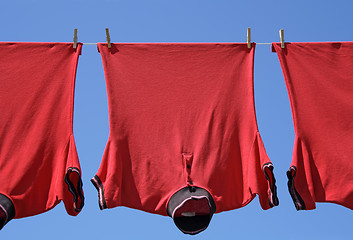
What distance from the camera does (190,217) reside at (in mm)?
3615

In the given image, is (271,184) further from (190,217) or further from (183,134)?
(183,134)

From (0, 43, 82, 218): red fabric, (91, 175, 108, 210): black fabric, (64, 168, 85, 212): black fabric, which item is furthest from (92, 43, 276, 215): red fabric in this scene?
(0, 43, 82, 218): red fabric

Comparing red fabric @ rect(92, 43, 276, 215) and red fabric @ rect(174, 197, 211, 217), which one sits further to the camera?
red fabric @ rect(92, 43, 276, 215)

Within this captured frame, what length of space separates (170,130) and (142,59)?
2.06 feet

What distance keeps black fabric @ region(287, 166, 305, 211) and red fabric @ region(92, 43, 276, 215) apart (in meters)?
0.17

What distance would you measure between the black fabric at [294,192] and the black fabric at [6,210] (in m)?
1.94

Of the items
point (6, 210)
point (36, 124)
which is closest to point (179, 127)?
point (36, 124)

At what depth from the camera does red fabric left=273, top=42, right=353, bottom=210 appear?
3689mm

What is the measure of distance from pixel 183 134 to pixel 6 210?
1365 millimetres

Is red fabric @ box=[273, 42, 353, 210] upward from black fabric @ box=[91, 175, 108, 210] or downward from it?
upward

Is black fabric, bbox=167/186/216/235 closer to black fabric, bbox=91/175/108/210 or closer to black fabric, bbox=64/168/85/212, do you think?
black fabric, bbox=91/175/108/210

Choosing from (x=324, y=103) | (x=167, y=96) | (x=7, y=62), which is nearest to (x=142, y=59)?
(x=167, y=96)

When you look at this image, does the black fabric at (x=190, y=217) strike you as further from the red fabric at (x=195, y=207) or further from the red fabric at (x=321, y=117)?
the red fabric at (x=321, y=117)

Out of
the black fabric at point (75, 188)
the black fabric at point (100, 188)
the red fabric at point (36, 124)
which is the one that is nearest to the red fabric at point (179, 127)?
the black fabric at point (100, 188)
